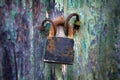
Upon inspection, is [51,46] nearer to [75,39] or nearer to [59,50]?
[59,50]

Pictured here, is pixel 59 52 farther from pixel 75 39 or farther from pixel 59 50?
pixel 75 39

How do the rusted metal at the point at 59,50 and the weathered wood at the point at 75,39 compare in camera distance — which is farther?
the weathered wood at the point at 75,39

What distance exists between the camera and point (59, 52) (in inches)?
41.4

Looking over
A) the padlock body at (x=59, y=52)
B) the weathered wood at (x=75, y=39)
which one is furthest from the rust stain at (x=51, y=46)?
the weathered wood at (x=75, y=39)

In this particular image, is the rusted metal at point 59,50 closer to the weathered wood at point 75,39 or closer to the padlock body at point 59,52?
the padlock body at point 59,52

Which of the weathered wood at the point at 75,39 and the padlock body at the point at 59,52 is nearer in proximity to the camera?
the padlock body at the point at 59,52

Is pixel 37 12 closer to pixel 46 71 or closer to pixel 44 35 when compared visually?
pixel 44 35

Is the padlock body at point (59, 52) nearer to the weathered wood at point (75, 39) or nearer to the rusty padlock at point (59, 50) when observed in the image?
the rusty padlock at point (59, 50)

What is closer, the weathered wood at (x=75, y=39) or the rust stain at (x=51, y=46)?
the rust stain at (x=51, y=46)

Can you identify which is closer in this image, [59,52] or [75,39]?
[59,52]

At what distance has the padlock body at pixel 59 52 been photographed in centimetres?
105

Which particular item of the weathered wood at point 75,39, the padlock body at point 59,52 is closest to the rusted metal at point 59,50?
the padlock body at point 59,52

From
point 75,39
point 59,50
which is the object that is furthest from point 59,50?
point 75,39

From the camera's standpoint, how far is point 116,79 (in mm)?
1220
